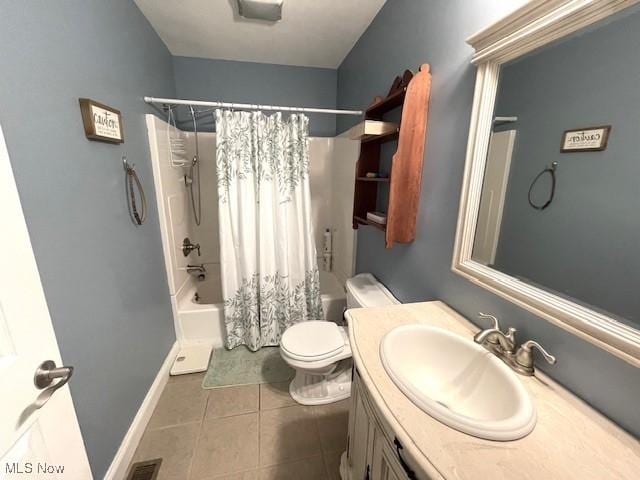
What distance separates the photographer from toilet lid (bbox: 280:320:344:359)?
4.97 feet

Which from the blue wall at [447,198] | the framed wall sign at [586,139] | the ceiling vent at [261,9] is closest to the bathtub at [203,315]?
the blue wall at [447,198]

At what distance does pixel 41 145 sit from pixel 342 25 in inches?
72.9

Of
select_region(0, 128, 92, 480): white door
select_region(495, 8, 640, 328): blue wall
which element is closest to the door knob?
select_region(0, 128, 92, 480): white door

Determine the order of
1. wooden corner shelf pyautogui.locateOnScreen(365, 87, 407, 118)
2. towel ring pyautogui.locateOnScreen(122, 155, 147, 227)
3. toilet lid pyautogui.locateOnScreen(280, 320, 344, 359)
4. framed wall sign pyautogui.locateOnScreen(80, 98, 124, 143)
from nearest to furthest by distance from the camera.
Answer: framed wall sign pyautogui.locateOnScreen(80, 98, 124, 143) < wooden corner shelf pyautogui.locateOnScreen(365, 87, 407, 118) < towel ring pyautogui.locateOnScreen(122, 155, 147, 227) < toilet lid pyautogui.locateOnScreen(280, 320, 344, 359)

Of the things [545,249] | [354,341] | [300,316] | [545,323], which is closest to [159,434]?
[300,316]

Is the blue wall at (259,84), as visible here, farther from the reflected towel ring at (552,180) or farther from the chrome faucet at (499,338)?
the chrome faucet at (499,338)

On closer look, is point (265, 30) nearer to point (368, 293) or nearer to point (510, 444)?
point (368, 293)

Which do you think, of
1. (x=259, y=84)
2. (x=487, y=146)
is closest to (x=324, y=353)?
(x=487, y=146)

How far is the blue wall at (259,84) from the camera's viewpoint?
230 cm

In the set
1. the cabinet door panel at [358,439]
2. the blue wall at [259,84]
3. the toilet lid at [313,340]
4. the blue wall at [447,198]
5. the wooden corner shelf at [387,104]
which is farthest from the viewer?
the blue wall at [259,84]

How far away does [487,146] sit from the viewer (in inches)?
37.9

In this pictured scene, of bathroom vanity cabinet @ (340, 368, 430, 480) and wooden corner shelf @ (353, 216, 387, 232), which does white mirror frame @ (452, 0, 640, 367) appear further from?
bathroom vanity cabinet @ (340, 368, 430, 480)

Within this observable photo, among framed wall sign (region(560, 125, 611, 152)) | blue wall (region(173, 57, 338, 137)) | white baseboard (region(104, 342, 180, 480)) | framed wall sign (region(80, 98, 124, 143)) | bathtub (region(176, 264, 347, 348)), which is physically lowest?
white baseboard (region(104, 342, 180, 480))

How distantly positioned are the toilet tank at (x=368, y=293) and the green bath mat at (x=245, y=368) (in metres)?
0.78
